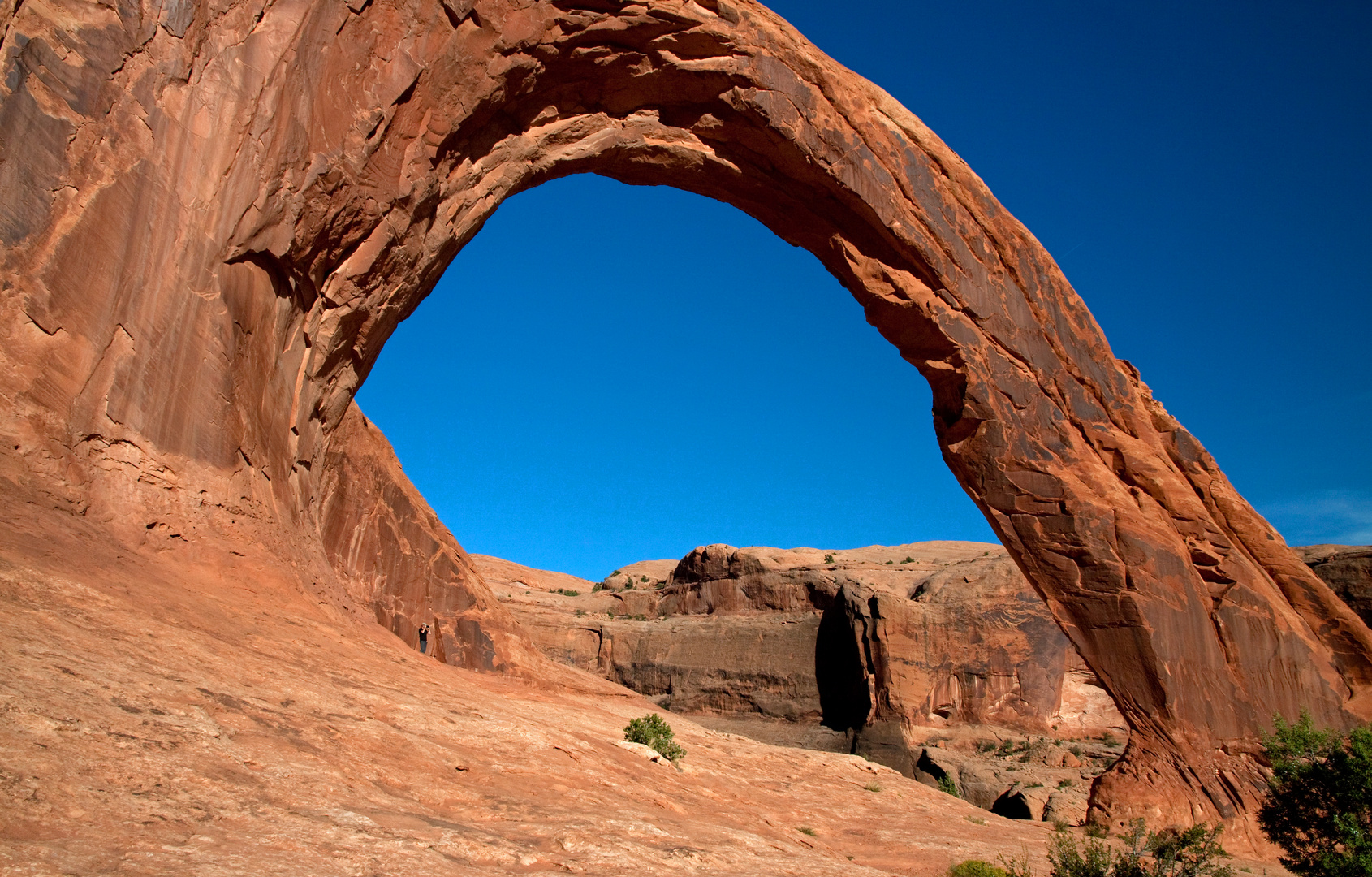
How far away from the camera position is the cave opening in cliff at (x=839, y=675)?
29719mm

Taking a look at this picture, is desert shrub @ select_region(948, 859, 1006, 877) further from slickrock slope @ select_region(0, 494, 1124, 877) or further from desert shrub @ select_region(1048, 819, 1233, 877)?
slickrock slope @ select_region(0, 494, 1124, 877)

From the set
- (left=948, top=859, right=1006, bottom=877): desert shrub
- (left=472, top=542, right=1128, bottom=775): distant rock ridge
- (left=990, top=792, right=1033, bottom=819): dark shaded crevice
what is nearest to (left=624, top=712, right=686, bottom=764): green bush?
(left=948, top=859, right=1006, bottom=877): desert shrub

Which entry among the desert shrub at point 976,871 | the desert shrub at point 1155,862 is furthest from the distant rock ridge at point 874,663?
the desert shrub at point 1155,862

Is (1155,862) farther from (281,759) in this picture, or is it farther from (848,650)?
(848,650)

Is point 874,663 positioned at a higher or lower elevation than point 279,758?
higher

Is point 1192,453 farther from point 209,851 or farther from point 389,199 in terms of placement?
point 209,851

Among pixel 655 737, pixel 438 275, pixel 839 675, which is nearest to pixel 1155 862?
pixel 655 737

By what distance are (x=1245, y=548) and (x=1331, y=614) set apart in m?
1.70

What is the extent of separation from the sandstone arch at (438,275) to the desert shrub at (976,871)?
22.6ft

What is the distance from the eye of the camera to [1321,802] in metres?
8.69

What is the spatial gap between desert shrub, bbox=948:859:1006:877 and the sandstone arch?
689 centimetres

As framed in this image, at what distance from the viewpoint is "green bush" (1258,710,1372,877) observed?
788 cm

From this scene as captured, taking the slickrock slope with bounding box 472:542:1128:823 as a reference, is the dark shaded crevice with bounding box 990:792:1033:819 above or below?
below

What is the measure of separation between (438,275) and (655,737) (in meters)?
7.80
